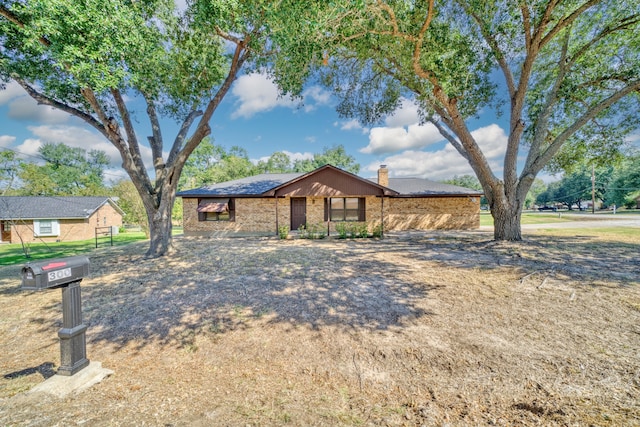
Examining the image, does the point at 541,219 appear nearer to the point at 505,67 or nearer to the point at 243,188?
the point at 505,67

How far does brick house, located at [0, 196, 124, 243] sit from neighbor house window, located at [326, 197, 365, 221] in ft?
75.7

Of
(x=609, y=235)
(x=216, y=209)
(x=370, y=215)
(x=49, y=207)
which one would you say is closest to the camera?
(x=609, y=235)

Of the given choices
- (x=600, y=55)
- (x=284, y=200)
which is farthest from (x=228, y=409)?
(x=600, y=55)

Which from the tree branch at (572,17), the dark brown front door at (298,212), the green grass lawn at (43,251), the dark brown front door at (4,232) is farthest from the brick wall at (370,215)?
the dark brown front door at (4,232)

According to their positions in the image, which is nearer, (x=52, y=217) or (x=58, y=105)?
(x=58, y=105)

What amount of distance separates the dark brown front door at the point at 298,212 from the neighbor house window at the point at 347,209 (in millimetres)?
1551

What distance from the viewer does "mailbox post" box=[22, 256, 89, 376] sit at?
233 cm

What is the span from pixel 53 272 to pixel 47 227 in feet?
95.8

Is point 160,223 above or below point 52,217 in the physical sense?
below

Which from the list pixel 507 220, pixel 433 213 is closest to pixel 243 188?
pixel 433 213

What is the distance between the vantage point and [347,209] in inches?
632

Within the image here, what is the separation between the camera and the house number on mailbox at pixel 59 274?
7.61 feet

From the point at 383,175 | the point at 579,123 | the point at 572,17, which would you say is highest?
the point at 572,17

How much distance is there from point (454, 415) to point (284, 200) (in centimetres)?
1420
